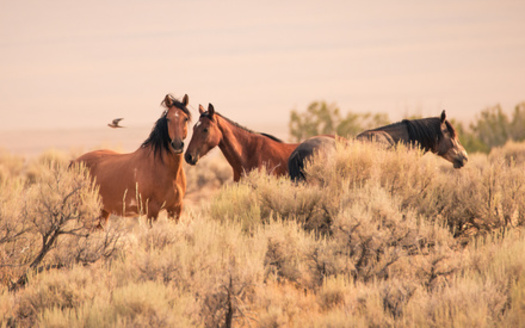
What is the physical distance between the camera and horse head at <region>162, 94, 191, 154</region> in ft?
28.7

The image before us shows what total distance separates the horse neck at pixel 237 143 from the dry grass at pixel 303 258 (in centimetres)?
88

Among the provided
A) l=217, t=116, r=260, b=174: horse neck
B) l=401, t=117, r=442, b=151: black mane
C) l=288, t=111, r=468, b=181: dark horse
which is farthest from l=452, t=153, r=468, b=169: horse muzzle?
l=217, t=116, r=260, b=174: horse neck

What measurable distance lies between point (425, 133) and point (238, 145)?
3.66 m

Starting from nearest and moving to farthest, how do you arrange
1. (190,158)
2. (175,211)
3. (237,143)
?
(175,211) < (190,158) < (237,143)

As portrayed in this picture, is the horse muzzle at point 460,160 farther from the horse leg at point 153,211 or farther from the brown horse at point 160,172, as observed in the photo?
the horse leg at point 153,211

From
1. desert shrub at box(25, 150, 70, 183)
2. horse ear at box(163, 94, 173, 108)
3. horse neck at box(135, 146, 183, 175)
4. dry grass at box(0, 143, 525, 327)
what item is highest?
horse ear at box(163, 94, 173, 108)

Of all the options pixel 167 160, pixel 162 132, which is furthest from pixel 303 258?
pixel 162 132

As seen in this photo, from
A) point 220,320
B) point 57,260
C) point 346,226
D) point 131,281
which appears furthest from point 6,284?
point 346,226

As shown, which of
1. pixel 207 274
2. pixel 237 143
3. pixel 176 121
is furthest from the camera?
pixel 237 143

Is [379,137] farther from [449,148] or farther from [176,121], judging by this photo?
[176,121]

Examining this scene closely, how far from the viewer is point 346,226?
7.08m

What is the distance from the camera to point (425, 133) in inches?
436

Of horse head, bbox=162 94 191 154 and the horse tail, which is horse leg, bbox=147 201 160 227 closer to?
horse head, bbox=162 94 191 154

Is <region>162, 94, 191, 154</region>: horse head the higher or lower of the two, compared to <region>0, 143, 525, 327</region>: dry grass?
higher
